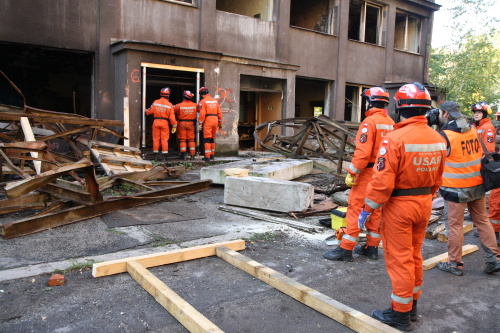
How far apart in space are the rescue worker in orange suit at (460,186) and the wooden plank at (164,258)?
91.6 inches

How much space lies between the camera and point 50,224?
511 cm

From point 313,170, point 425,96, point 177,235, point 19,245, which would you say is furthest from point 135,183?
point 425,96

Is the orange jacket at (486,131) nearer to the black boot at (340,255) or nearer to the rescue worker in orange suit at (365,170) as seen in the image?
the rescue worker in orange suit at (365,170)

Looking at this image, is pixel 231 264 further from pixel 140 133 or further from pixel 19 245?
pixel 140 133

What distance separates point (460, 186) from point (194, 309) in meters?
3.07

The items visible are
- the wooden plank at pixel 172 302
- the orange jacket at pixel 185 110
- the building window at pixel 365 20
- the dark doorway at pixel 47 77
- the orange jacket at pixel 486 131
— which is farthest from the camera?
the building window at pixel 365 20

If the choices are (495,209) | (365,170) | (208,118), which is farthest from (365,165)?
(208,118)

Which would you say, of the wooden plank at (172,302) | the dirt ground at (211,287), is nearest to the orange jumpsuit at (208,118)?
the dirt ground at (211,287)

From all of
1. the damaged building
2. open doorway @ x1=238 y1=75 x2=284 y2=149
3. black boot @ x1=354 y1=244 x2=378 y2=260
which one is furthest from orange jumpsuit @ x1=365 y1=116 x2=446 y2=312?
open doorway @ x1=238 y1=75 x2=284 y2=149

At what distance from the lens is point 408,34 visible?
21.0 meters

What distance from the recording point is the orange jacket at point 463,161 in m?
4.38

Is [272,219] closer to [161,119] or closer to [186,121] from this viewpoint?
[161,119]

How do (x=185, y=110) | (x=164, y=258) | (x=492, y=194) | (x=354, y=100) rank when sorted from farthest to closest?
(x=354, y=100)
(x=185, y=110)
(x=492, y=194)
(x=164, y=258)

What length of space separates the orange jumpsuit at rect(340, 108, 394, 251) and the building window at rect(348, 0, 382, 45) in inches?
589
